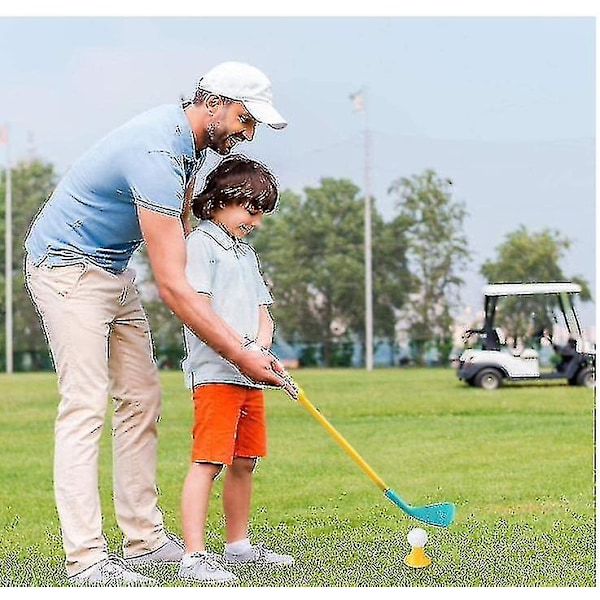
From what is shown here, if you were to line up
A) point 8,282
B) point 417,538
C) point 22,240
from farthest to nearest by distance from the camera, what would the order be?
point 22,240
point 8,282
point 417,538

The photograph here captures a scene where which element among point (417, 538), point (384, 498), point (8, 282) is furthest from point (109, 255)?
point (8, 282)

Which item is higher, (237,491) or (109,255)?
(109,255)

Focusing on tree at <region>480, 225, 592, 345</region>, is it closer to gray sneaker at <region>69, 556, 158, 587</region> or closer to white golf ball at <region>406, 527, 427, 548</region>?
white golf ball at <region>406, 527, 427, 548</region>

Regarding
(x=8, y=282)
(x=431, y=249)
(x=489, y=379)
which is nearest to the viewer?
(x=489, y=379)

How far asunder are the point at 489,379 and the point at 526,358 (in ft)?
1.96

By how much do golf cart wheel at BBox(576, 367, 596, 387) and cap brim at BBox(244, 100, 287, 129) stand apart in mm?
8106

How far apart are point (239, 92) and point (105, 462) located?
2.87m

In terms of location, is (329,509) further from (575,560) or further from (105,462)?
(105,462)

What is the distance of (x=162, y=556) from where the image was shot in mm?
3018

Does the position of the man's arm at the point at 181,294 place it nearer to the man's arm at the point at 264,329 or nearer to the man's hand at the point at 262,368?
the man's hand at the point at 262,368

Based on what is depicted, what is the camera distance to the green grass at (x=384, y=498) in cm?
295

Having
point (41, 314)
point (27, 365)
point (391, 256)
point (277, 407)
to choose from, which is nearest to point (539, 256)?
point (391, 256)

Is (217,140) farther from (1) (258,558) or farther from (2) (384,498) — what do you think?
(2) (384,498)

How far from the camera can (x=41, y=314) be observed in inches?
111
